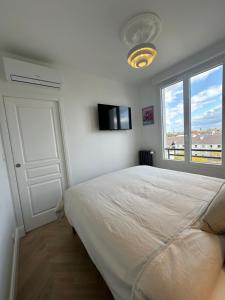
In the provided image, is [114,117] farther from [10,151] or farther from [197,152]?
[10,151]

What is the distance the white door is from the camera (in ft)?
6.36

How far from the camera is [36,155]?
2104 millimetres

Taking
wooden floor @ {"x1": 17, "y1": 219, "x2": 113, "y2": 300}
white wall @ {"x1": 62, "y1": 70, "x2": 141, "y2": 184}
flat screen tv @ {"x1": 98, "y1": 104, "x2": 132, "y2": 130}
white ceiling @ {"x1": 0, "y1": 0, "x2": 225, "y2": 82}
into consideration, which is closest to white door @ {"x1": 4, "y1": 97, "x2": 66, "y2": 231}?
white wall @ {"x1": 62, "y1": 70, "x2": 141, "y2": 184}

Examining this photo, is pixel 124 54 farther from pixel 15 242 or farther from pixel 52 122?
pixel 15 242

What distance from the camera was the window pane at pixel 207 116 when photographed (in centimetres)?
229

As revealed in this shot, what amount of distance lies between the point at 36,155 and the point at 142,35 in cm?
222

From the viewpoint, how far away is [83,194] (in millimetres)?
1473

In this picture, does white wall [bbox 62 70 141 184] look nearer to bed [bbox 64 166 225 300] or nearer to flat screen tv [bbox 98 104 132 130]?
flat screen tv [bbox 98 104 132 130]

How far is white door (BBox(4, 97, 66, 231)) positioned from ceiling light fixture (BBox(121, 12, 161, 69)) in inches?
56.7

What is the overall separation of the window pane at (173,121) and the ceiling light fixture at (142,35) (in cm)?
140

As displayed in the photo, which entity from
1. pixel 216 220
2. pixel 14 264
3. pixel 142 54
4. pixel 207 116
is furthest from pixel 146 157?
pixel 14 264

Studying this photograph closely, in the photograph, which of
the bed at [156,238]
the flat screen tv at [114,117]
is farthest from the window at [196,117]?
the bed at [156,238]

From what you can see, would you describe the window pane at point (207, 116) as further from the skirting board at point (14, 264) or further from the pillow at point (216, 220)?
the skirting board at point (14, 264)

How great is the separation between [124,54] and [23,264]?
3.12 m
